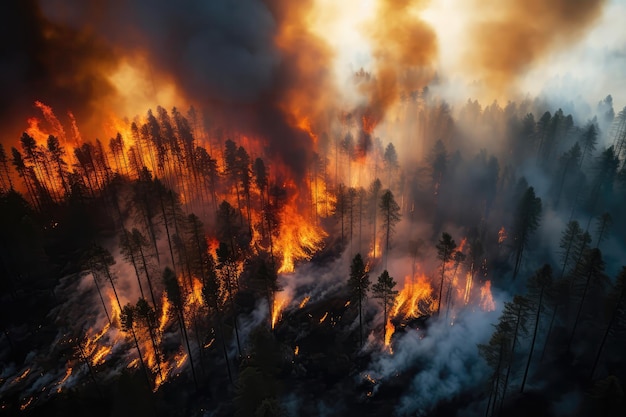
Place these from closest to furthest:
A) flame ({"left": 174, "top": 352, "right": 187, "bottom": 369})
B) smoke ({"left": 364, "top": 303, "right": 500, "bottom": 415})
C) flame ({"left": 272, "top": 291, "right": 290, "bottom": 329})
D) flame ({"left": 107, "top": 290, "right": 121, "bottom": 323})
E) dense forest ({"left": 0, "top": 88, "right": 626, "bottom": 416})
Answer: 1. dense forest ({"left": 0, "top": 88, "right": 626, "bottom": 416})
2. smoke ({"left": 364, "top": 303, "right": 500, "bottom": 415})
3. flame ({"left": 174, "top": 352, "right": 187, "bottom": 369})
4. flame ({"left": 272, "top": 291, "right": 290, "bottom": 329})
5. flame ({"left": 107, "top": 290, "right": 121, "bottom": 323})

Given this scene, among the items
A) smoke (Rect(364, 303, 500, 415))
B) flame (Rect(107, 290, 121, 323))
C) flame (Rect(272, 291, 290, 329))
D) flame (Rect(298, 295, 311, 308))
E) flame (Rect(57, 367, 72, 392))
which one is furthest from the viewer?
flame (Rect(298, 295, 311, 308))

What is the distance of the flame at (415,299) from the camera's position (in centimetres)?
4731

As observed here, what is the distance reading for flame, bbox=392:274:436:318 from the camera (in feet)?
155

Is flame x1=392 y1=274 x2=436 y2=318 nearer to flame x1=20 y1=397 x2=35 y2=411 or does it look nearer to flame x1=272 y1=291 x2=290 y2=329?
flame x1=272 y1=291 x2=290 y2=329

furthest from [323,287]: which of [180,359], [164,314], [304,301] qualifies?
[164,314]

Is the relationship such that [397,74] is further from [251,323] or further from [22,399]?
[22,399]

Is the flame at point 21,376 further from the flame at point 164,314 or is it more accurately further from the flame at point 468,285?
the flame at point 468,285

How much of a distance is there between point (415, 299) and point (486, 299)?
30.1 feet

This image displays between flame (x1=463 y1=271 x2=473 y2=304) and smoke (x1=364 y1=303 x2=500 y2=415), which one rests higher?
flame (x1=463 y1=271 x2=473 y2=304)

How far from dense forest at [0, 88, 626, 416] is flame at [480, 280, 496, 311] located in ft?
0.93

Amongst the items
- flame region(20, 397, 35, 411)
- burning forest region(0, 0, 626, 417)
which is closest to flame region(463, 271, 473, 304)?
burning forest region(0, 0, 626, 417)

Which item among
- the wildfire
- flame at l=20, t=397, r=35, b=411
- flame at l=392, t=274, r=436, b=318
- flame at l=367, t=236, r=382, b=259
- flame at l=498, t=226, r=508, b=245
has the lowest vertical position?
flame at l=392, t=274, r=436, b=318

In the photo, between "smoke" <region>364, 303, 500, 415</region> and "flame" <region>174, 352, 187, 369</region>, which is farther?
"flame" <region>174, 352, 187, 369</region>

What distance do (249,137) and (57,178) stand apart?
122ft
